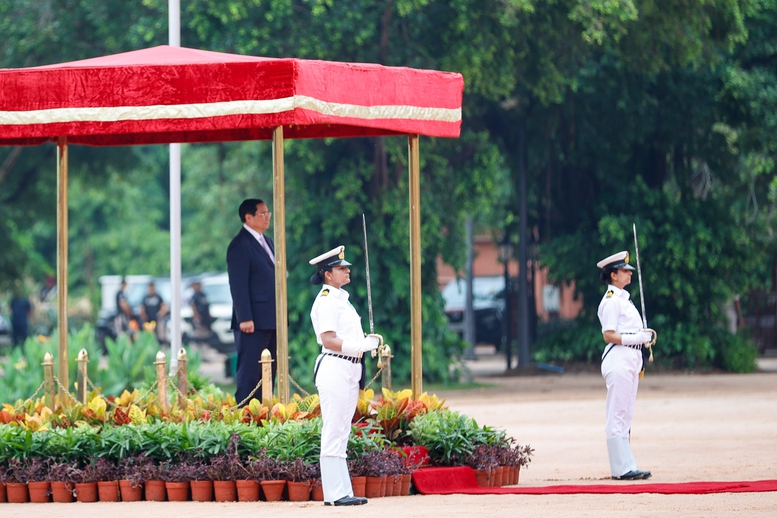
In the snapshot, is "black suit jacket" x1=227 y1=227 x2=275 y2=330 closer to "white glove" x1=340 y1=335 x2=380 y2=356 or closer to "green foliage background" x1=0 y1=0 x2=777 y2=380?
"white glove" x1=340 y1=335 x2=380 y2=356

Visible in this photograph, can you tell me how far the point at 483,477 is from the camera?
10.4m

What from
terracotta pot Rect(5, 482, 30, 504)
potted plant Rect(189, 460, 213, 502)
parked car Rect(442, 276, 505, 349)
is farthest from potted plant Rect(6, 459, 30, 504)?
parked car Rect(442, 276, 505, 349)

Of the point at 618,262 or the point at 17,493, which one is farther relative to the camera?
the point at 618,262

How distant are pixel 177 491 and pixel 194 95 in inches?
115

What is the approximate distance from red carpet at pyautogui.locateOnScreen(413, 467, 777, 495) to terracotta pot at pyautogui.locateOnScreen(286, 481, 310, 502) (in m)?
0.91

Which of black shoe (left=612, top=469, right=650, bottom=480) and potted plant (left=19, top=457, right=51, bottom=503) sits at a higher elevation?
potted plant (left=19, top=457, right=51, bottom=503)

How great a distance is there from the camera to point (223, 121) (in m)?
10.1

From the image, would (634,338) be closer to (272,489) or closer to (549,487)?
(549,487)

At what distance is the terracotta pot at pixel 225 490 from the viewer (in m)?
9.54

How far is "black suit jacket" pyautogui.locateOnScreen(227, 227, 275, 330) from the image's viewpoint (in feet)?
37.3

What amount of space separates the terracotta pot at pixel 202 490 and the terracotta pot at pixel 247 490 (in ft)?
0.71

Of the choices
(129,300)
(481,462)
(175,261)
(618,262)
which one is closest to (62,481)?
(481,462)

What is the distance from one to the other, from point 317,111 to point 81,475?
125 inches

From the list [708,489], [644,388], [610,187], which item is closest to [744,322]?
[610,187]
